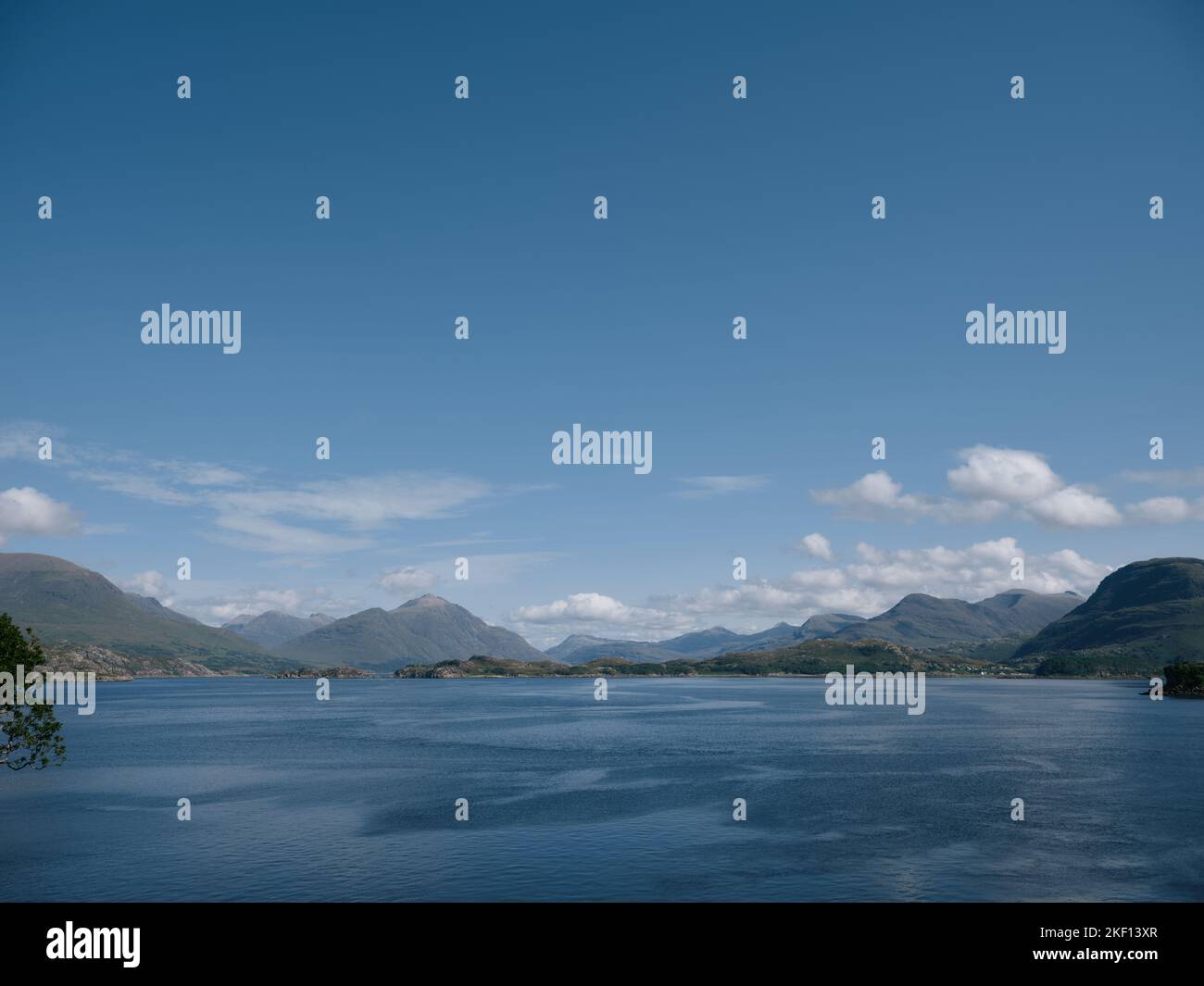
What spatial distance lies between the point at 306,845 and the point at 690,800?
46.5 meters

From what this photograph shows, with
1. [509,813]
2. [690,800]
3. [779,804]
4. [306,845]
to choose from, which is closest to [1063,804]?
[779,804]

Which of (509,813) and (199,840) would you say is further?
(509,813)

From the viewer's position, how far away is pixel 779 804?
97.1 m

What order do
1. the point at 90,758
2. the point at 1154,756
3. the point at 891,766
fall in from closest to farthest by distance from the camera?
the point at 891,766
the point at 1154,756
the point at 90,758

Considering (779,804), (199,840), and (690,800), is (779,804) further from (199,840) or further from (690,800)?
(199,840)
